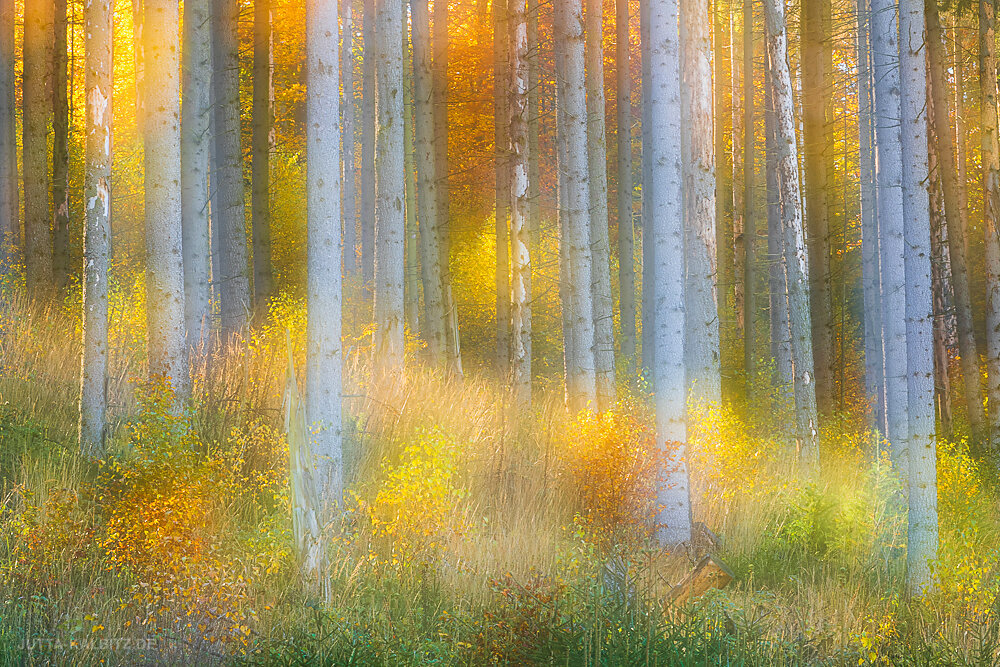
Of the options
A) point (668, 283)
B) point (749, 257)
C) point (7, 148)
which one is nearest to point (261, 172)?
point (7, 148)

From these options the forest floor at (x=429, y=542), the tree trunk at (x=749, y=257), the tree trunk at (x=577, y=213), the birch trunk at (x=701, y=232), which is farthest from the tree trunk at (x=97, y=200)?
the tree trunk at (x=749, y=257)

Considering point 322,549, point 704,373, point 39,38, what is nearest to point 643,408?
point 704,373

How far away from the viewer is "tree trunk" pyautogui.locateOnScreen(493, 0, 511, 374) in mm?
13695

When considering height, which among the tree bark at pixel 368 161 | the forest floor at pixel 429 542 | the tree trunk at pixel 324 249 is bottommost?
the forest floor at pixel 429 542

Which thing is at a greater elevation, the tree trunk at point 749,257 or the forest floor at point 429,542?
the tree trunk at point 749,257

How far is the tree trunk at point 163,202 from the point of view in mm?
7570

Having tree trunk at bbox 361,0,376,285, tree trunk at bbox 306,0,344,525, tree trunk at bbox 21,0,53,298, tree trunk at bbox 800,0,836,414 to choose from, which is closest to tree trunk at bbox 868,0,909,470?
tree trunk at bbox 800,0,836,414

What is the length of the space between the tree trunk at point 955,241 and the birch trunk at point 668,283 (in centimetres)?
635

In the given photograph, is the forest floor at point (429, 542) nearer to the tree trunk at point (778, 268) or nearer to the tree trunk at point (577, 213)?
the tree trunk at point (577, 213)

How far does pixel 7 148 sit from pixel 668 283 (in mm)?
10088

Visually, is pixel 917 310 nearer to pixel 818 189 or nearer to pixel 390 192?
pixel 818 189

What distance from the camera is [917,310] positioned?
24.8 ft

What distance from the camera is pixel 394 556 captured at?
6250 mm

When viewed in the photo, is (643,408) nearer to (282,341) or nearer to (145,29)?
(282,341)
